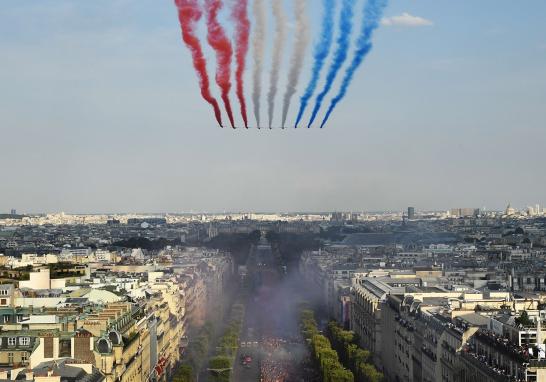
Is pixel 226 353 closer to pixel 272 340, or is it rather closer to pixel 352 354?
pixel 352 354

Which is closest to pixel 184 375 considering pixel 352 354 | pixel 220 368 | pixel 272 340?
pixel 220 368

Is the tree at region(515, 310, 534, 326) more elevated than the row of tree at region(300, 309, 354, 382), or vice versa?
the tree at region(515, 310, 534, 326)

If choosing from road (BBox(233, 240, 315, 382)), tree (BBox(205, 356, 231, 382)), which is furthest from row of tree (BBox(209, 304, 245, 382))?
road (BBox(233, 240, 315, 382))

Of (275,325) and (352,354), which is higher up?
(352,354)

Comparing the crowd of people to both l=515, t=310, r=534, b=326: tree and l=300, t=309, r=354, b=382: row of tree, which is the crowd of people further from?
l=515, t=310, r=534, b=326: tree

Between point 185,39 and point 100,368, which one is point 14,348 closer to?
point 100,368

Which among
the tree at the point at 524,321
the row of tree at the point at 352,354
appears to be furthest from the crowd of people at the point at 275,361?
the tree at the point at 524,321
